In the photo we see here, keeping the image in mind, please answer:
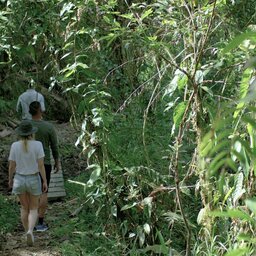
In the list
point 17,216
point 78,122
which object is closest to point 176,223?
point 78,122

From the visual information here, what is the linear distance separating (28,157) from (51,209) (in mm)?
1912

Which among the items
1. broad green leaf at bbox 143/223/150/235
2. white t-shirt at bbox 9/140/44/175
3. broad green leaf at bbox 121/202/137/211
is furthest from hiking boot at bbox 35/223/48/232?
broad green leaf at bbox 143/223/150/235

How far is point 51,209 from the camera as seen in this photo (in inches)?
333

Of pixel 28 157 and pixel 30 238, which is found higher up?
pixel 28 157

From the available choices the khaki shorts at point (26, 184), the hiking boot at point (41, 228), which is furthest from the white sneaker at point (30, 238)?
the hiking boot at point (41, 228)

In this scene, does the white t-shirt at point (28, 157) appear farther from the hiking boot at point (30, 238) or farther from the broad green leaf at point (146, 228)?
the broad green leaf at point (146, 228)

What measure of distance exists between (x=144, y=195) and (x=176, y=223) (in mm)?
437

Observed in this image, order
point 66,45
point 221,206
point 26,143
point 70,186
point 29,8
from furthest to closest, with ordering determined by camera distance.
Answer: point 70,186 < point 29,8 < point 26,143 < point 66,45 < point 221,206

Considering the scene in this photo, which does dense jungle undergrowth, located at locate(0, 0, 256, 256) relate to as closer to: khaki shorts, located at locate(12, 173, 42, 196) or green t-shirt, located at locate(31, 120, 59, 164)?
khaki shorts, located at locate(12, 173, 42, 196)

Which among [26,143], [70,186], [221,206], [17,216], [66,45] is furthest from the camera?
[70,186]

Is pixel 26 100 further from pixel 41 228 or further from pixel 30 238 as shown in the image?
pixel 30 238

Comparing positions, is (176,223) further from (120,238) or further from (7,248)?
(7,248)

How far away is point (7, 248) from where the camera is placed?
6758 mm

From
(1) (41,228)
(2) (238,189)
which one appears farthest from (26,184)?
(2) (238,189)
